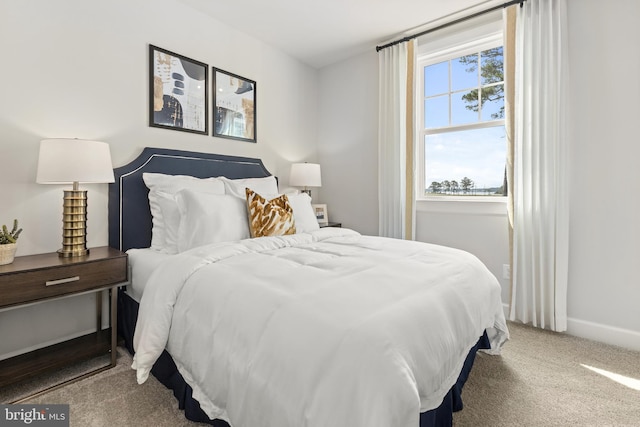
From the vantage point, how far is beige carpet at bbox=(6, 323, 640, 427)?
59.4 inches

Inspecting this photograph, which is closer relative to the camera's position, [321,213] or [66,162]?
[66,162]

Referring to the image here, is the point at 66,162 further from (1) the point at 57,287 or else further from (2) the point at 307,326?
(2) the point at 307,326

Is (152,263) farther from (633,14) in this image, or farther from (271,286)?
(633,14)

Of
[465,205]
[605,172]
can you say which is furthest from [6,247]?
[605,172]

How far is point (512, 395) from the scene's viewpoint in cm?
169

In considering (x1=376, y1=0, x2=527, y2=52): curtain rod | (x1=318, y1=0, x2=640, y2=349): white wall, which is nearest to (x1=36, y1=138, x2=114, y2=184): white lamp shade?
(x1=376, y1=0, x2=527, y2=52): curtain rod

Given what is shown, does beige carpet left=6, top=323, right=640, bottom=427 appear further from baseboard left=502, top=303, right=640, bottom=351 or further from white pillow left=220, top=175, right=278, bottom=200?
white pillow left=220, top=175, right=278, bottom=200

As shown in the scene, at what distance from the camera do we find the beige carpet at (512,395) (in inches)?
59.4

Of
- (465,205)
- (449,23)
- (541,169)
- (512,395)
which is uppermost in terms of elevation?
(449,23)

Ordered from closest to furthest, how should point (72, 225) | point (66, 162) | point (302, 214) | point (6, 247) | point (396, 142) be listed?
point (6, 247) < point (66, 162) < point (72, 225) < point (302, 214) < point (396, 142)

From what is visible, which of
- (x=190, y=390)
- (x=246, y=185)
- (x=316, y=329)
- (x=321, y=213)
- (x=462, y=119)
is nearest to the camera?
(x=316, y=329)

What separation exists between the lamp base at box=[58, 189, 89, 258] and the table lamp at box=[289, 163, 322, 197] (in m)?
1.95

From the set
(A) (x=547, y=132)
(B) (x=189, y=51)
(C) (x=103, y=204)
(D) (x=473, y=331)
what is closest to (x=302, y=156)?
(B) (x=189, y=51)

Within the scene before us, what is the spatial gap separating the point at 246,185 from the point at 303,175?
2.61ft
